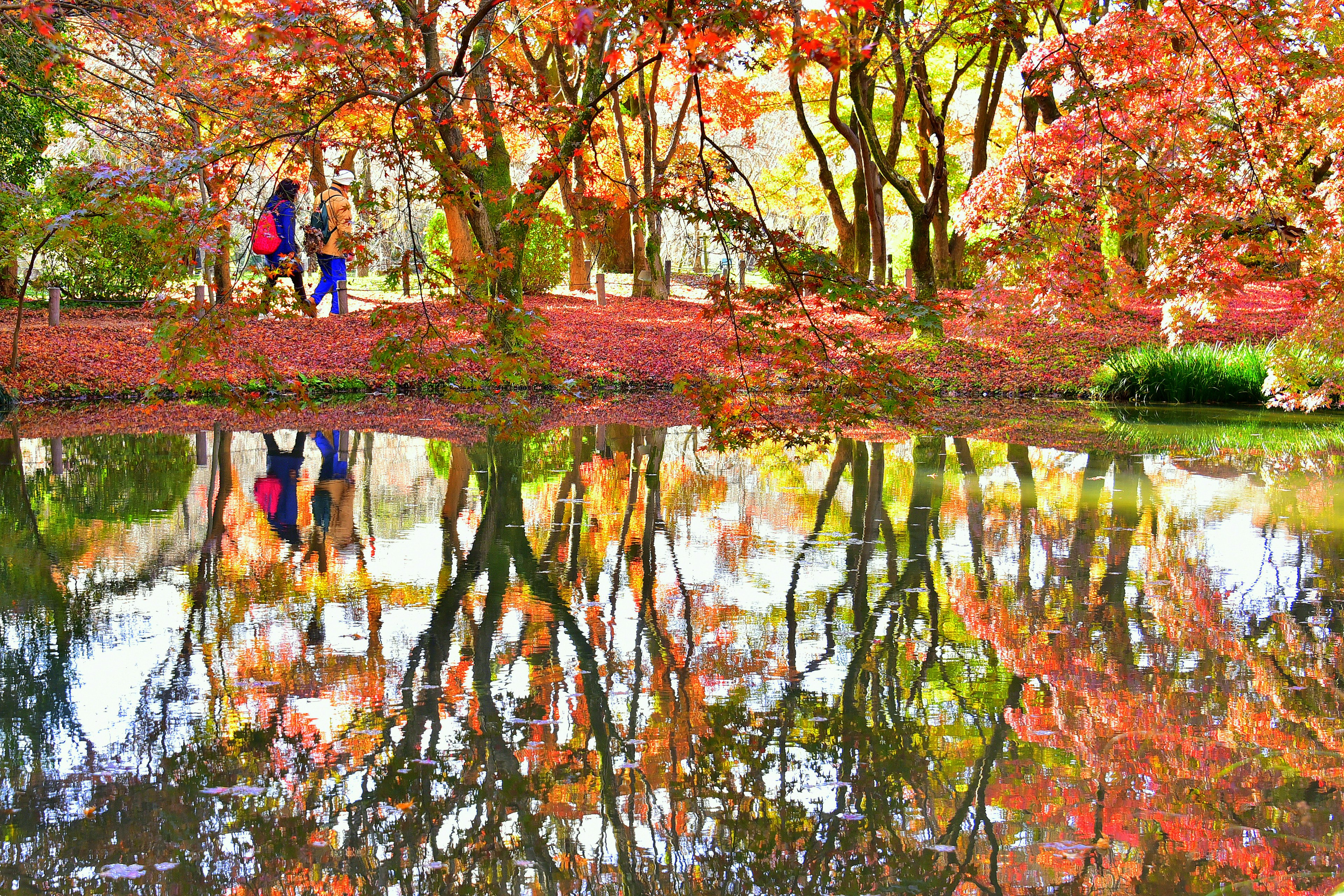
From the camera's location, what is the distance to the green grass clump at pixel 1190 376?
16.0 meters

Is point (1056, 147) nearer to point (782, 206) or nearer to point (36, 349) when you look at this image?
point (36, 349)

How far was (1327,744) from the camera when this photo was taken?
388 centimetres

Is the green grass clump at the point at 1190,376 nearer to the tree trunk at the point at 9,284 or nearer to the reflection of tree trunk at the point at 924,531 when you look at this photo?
the reflection of tree trunk at the point at 924,531

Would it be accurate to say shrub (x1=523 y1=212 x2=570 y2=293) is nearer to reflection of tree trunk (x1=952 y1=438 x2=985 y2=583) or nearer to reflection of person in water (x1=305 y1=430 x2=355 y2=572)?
reflection of person in water (x1=305 y1=430 x2=355 y2=572)

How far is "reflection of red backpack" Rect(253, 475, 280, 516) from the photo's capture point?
7.84m

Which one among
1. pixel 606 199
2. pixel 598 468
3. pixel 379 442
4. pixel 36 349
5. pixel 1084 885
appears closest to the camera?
pixel 1084 885

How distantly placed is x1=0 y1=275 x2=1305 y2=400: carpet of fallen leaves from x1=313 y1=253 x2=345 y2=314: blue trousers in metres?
0.43

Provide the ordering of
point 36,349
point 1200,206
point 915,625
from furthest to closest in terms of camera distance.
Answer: point 36,349 → point 1200,206 → point 915,625

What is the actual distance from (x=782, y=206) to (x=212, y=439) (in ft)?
70.9

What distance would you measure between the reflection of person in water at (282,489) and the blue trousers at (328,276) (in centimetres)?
766

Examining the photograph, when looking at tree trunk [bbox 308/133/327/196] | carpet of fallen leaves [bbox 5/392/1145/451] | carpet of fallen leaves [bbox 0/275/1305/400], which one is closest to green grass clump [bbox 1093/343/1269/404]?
carpet of fallen leaves [bbox 0/275/1305/400]

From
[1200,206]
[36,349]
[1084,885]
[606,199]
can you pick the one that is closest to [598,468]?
[606,199]

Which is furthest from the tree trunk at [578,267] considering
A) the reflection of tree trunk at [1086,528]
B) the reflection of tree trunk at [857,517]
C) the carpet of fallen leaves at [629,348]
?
the reflection of tree trunk at [1086,528]

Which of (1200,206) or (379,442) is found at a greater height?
(1200,206)
